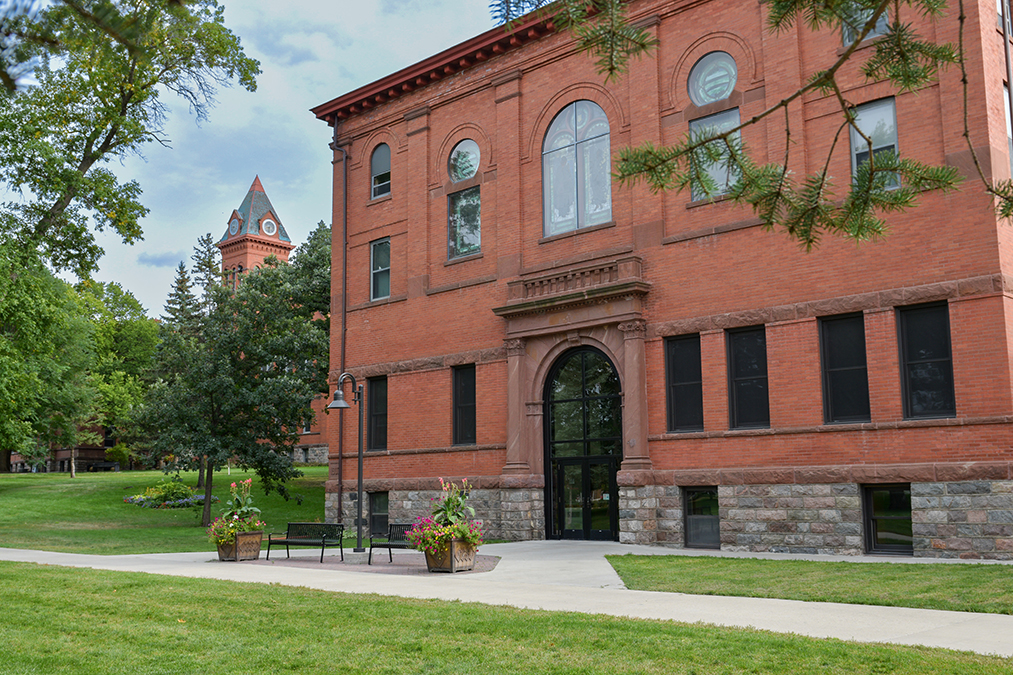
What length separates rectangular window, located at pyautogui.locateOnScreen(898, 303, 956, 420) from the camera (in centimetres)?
1764

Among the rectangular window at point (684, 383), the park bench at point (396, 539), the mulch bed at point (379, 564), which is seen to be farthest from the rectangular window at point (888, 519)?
the park bench at point (396, 539)

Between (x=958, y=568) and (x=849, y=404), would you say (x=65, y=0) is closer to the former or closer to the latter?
(x=958, y=568)

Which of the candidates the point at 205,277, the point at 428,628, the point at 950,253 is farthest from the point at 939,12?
the point at 205,277

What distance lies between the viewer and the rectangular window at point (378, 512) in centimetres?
2772

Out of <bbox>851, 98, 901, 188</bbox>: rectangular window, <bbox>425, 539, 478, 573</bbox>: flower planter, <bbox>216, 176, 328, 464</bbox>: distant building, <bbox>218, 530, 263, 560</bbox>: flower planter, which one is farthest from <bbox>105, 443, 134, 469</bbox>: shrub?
<bbox>851, 98, 901, 188</bbox>: rectangular window

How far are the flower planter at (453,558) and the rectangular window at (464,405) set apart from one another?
934 centimetres

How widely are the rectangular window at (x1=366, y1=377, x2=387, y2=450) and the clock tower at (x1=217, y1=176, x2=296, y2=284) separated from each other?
54.5 meters

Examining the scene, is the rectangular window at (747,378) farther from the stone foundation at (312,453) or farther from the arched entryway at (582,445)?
the stone foundation at (312,453)

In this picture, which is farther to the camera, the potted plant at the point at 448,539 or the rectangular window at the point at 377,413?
the rectangular window at the point at 377,413

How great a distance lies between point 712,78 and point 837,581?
42.7ft

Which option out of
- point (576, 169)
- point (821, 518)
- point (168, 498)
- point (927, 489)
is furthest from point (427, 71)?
point (168, 498)

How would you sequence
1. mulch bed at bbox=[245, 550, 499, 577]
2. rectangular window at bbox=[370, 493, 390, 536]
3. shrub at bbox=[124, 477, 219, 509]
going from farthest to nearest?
shrub at bbox=[124, 477, 219, 509], rectangular window at bbox=[370, 493, 390, 536], mulch bed at bbox=[245, 550, 499, 577]

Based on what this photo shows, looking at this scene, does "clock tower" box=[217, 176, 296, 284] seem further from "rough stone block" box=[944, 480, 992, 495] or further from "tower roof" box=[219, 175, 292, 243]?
"rough stone block" box=[944, 480, 992, 495]

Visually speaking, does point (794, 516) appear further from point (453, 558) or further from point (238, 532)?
point (238, 532)
